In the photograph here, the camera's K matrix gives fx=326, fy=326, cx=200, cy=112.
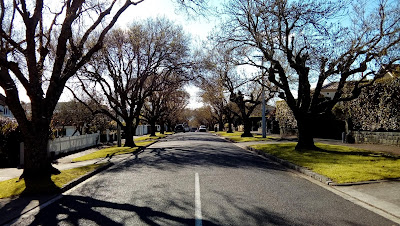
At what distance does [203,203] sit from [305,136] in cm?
1223

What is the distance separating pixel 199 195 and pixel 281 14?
10.7m

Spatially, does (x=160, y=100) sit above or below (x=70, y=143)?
above

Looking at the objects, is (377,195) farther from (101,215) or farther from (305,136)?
(305,136)

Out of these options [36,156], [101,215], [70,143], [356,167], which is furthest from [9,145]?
[356,167]

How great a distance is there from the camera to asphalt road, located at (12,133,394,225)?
18.7 feet

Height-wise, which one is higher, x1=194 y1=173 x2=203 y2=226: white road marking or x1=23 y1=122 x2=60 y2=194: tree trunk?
x1=23 y1=122 x2=60 y2=194: tree trunk

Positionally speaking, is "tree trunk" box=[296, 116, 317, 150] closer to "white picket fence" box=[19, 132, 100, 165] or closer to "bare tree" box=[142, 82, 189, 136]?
"white picket fence" box=[19, 132, 100, 165]

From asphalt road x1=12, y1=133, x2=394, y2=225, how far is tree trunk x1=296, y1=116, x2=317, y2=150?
7.48 meters

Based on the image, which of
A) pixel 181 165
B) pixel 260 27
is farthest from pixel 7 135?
pixel 260 27

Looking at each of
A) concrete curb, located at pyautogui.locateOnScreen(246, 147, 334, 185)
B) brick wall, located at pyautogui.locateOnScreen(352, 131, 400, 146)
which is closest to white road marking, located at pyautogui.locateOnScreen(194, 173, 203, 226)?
concrete curb, located at pyautogui.locateOnScreen(246, 147, 334, 185)

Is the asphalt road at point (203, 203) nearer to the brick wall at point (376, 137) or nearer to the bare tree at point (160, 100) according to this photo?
the brick wall at point (376, 137)

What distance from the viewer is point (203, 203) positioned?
6754mm

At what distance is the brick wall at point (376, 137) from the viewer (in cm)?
1767

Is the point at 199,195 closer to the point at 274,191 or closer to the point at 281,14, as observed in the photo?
the point at 274,191
